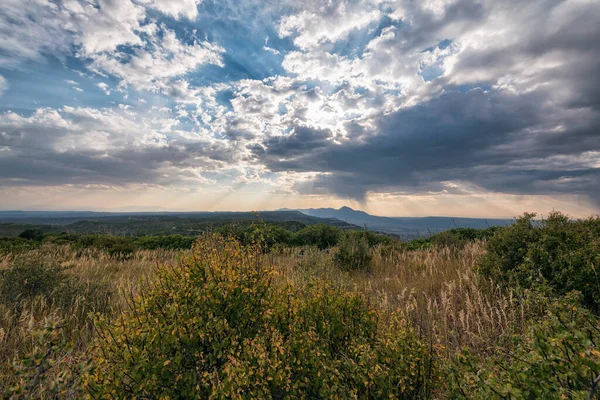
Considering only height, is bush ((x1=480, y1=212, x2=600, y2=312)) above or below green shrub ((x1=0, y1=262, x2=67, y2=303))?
above

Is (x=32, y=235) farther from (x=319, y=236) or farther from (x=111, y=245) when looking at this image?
(x=319, y=236)

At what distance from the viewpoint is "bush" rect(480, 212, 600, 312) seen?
5793 millimetres

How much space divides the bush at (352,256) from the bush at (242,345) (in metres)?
7.95

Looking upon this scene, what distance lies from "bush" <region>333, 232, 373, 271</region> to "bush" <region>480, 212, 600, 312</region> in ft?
16.7

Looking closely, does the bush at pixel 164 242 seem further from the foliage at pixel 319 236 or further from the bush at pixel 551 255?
the bush at pixel 551 255

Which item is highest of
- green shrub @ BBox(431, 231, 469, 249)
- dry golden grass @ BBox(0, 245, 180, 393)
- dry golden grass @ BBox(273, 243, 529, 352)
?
green shrub @ BBox(431, 231, 469, 249)

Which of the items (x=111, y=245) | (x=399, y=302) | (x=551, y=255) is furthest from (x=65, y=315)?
(x=111, y=245)

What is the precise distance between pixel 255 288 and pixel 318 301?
1008mm

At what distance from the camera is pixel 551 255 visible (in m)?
6.43

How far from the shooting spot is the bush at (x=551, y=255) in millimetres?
5793

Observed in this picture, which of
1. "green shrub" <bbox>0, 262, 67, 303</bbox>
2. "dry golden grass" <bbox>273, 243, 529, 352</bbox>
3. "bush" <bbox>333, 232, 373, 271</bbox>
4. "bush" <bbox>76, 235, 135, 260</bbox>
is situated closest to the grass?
"dry golden grass" <bbox>273, 243, 529, 352</bbox>

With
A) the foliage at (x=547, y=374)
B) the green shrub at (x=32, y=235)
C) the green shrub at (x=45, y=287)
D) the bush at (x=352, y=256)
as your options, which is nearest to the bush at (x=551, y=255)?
the foliage at (x=547, y=374)

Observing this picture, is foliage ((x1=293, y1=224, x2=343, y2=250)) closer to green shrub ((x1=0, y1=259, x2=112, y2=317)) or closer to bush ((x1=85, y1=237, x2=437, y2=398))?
green shrub ((x1=0, y1=259, x2=112, y2=317))

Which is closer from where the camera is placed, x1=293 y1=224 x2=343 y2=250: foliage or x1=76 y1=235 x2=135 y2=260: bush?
x1=76 y1=235 x2=135 y2=260: bush
